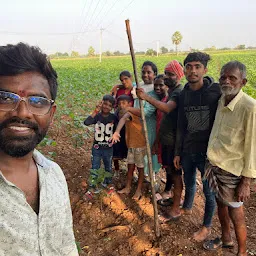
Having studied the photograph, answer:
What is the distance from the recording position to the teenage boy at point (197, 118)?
2.75 metres

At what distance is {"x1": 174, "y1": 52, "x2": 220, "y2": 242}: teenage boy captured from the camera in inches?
108

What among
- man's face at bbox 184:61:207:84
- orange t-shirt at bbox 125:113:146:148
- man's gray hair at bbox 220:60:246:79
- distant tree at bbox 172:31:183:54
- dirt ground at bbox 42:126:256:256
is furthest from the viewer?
distant tree at bbox 172:31:183:54

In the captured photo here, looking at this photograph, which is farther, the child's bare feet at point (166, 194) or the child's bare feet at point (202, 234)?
the child's bare feet at point (166, 194)

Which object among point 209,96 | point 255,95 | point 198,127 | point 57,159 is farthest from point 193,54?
point 255,95

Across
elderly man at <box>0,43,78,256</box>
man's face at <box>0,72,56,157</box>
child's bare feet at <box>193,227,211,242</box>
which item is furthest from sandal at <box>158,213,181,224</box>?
man's face at <box>0,72,56,157</box>

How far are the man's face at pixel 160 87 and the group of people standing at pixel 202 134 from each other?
12 mm

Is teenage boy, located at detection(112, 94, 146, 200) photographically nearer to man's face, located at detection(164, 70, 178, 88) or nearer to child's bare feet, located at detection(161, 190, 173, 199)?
child's bare feet, located at detection(161, 190, 173, 199)

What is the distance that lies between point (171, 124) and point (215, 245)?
56.0 inches

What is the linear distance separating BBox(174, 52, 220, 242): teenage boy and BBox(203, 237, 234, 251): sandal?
3.7 inches

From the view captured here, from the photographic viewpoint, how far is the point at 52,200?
1275 millimetres

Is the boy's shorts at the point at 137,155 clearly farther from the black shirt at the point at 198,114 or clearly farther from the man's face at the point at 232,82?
the man's face at the point at 232,82

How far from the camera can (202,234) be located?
312cm

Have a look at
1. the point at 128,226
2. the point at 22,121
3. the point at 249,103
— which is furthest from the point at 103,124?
the point at 22,121

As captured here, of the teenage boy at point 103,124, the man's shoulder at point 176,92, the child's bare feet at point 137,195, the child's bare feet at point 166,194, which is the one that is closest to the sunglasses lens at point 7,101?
the man's shoulder at point 176,92
